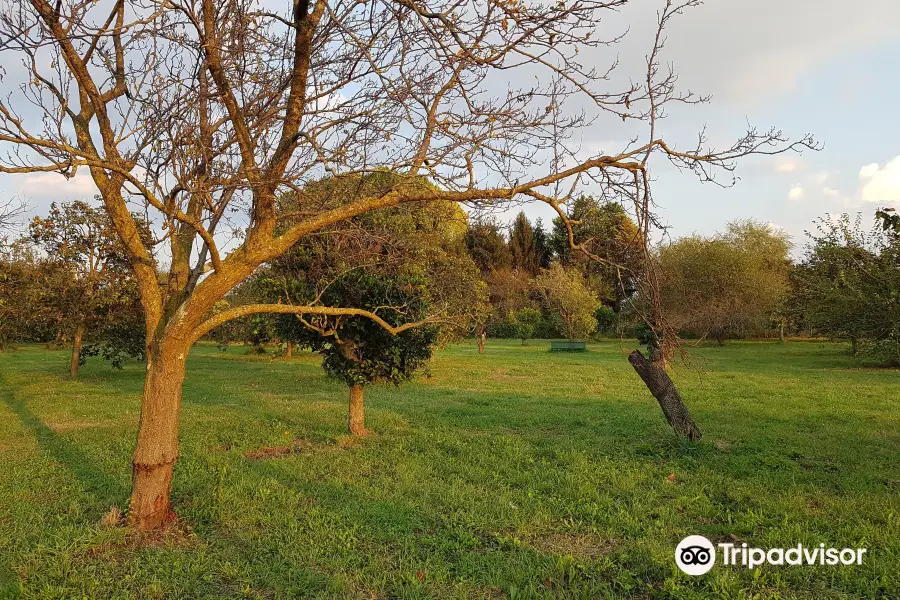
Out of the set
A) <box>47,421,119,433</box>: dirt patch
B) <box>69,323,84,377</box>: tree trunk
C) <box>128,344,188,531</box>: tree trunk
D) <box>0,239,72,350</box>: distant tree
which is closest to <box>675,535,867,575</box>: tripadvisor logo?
<box>128,344,188,531</box>: tree trunk

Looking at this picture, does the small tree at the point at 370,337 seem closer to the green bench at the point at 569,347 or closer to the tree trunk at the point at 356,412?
the tree trunk at the point at 356,412

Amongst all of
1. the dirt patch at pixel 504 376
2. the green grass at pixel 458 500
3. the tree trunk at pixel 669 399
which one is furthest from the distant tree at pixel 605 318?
the tree trunk at pixel 669 399

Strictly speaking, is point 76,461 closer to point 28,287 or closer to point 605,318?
point 28,287

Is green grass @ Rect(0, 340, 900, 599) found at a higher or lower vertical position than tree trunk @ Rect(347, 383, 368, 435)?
lower

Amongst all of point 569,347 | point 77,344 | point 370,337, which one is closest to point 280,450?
point 370,337

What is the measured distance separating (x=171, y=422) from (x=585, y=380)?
14.2 m

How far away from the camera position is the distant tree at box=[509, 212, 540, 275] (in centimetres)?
5153

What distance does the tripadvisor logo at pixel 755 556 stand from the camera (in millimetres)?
4066

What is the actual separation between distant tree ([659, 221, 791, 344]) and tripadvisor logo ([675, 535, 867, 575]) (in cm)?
2754

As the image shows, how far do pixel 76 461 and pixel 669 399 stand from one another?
331 inches

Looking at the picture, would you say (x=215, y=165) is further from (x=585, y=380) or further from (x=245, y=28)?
(x=585, y=380)

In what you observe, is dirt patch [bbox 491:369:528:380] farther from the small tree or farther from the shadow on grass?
the shadow on grass

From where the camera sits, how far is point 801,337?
3909 centimetres

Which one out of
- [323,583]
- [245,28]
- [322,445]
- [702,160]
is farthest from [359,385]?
[702,160]
